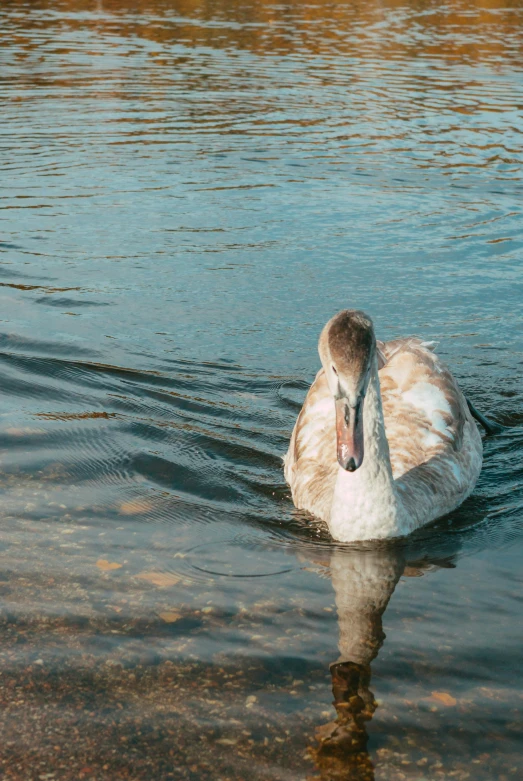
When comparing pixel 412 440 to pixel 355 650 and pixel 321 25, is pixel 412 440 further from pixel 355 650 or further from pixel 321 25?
pixel 321 25

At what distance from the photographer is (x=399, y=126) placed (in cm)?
2183

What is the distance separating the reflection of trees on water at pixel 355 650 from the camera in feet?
18.2

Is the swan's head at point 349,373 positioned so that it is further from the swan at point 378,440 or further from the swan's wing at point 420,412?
the swan's wing at point 420,412

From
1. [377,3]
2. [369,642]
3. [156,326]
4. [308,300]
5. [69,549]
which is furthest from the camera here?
[377,3]

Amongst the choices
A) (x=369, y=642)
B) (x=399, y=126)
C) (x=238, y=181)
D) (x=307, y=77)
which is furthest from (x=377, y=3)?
(x=369, y=642)

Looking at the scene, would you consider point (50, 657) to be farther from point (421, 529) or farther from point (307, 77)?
point (307, 77)

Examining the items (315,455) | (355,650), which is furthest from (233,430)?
(355,650)

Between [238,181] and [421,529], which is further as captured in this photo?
[238,181]

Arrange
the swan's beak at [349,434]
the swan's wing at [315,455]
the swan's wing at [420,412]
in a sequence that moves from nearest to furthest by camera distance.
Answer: the swan's beak at [349,434], the swan's wing at [315,455], the swan's wing at [420,412]

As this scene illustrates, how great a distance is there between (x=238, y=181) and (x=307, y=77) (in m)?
9.79

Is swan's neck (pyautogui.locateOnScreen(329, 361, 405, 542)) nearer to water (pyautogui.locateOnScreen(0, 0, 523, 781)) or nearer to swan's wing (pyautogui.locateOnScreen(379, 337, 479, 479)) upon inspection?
water (pyautogui.locateOnScreen(0, 0, 523, 781))

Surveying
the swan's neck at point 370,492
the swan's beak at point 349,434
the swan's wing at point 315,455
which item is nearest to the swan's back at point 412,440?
the swan's wing at point 315,455

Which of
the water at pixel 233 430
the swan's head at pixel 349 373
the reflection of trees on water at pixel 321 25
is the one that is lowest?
the water at pixel 233 430

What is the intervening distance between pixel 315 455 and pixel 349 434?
5.81ft
